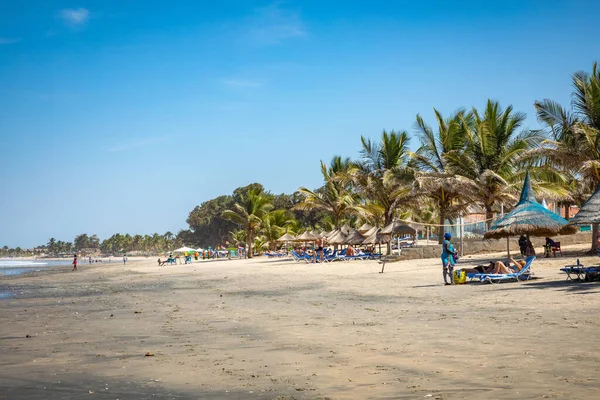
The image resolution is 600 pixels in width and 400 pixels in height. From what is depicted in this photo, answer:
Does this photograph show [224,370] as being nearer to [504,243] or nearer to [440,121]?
[504,243]

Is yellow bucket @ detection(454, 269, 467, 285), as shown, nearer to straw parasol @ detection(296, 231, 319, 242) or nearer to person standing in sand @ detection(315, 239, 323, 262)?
person standing in sand @ detection(315, 239, 323, 262)

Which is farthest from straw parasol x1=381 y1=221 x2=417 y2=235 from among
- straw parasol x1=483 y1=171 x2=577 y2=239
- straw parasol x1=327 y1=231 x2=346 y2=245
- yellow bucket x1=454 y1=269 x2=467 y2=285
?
yellow bucket x1=454 y1=269 x2=467 y2=285

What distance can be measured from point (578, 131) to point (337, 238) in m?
19.6

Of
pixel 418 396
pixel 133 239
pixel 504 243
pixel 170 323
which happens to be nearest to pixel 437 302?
Answer: pixel 170 323

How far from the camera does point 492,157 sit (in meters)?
29.6

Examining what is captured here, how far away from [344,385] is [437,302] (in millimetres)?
7228

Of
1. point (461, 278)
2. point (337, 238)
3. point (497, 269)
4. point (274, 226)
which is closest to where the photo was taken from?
point (497, 269)

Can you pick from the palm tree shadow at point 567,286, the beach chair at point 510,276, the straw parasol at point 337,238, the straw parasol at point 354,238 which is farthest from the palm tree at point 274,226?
the palm tree shadow at point 567,286

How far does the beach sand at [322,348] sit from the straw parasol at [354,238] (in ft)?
78.6

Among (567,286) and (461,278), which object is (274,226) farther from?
(567,286)

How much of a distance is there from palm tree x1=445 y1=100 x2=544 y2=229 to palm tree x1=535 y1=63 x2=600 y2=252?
9.95 feet

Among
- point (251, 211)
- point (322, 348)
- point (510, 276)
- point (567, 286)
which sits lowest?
point (322, 348)

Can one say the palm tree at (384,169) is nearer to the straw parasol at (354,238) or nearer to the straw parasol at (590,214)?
the straw parasol at (354,238)

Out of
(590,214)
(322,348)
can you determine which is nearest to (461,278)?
(590,214)
